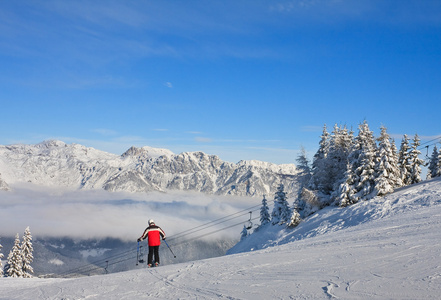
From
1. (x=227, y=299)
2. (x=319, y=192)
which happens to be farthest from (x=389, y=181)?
(x=227, y=299)

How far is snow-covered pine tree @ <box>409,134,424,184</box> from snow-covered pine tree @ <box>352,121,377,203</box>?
31.1 ft

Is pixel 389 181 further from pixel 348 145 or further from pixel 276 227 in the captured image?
pixel 276 227

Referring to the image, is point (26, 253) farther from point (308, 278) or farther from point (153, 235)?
point (308, 278)

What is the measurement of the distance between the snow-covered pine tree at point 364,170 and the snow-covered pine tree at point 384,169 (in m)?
0.65

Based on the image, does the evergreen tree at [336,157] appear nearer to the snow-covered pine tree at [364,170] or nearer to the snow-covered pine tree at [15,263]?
the snow-covered pine tree at [364,170]

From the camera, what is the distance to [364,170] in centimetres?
3659

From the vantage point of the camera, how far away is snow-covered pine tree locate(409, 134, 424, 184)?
4381 cm

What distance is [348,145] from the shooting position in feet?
147

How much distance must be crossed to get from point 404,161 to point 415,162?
1.72 meters

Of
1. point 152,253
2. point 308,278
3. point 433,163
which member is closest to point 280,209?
point 433,163

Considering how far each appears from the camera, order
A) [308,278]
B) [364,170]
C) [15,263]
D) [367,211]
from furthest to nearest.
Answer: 1. [15,263]
2. [364,170]
3. [367,211]
4. [308,278]

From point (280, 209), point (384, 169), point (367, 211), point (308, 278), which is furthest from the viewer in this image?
point (280, 209)

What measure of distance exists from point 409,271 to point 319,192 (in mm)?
36408

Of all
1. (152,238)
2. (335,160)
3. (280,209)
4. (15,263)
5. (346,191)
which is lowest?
(15,263)
